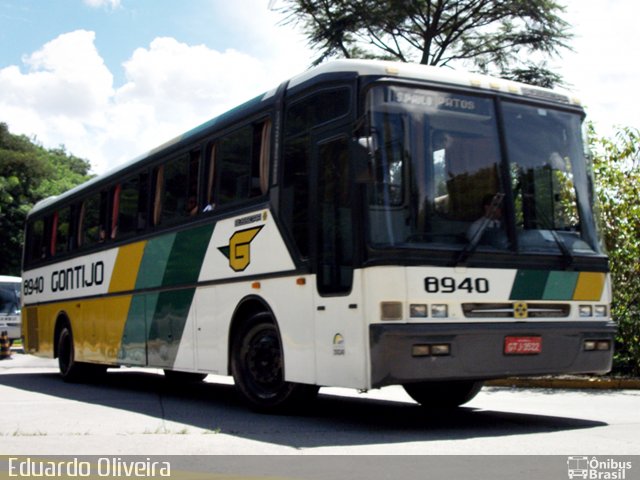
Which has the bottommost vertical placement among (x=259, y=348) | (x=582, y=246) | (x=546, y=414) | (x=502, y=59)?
(x=546, y=414)

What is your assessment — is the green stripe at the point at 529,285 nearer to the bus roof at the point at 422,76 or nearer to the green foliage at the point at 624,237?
the bus roof at the point at 422,76

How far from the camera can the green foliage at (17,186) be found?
53.7m

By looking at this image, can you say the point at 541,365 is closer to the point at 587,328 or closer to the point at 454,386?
the point at 587,328

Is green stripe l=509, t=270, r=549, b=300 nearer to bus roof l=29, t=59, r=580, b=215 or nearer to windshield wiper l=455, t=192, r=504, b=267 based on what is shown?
windshield wiper l=455, t=192, r=504, b=267

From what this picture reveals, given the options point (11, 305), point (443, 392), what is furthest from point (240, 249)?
point (11, 305)

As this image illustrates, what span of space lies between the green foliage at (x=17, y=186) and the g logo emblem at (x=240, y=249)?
145 ft

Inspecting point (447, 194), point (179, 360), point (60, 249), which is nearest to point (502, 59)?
point (60, 249)

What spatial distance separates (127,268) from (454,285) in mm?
7048

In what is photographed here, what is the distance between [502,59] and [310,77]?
14.3 meters

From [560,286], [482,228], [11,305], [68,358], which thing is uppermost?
[11,305]

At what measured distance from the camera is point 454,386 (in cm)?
1133

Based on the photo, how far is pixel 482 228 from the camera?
9.07m

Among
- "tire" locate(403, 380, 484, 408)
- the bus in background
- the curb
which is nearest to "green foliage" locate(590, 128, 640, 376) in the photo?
the curb

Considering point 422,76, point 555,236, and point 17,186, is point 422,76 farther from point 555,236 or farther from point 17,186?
point 17,186
